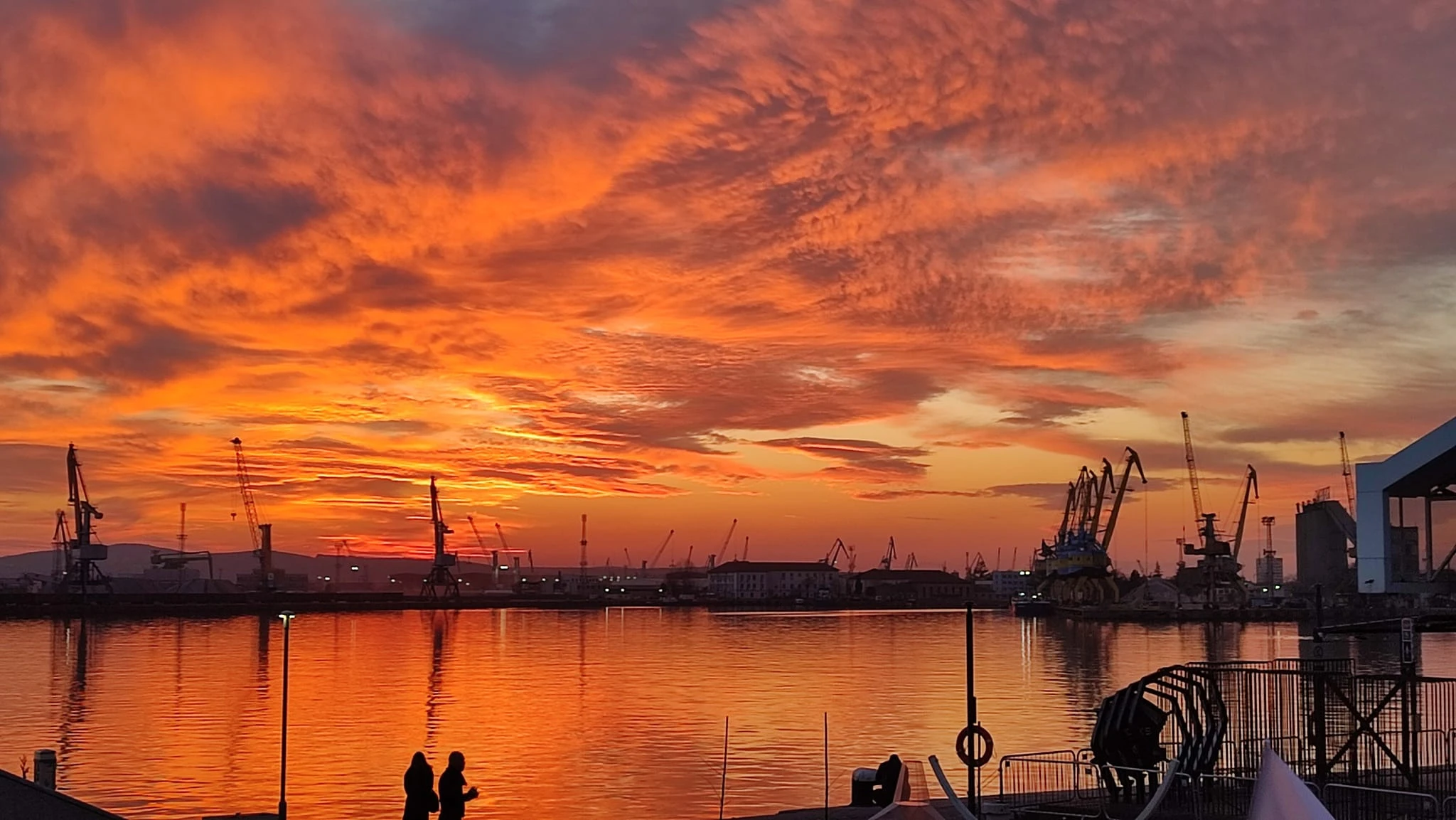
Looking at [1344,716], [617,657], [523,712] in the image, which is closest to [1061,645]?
[617,657]

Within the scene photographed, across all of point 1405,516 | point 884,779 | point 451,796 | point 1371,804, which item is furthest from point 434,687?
point 1371,804

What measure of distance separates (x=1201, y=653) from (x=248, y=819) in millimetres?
125492

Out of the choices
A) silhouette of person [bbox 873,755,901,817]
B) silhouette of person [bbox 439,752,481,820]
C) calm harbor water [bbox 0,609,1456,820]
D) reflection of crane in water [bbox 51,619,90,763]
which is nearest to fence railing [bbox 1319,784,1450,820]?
silhouette of person [bbox 873,755,901,817]

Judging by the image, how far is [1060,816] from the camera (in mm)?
23688

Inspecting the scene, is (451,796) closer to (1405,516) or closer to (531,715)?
(1405,516)

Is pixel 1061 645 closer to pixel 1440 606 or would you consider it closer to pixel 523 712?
pixel 523 712

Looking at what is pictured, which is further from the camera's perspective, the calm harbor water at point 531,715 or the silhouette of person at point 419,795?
the calm harbor water at point 531,715

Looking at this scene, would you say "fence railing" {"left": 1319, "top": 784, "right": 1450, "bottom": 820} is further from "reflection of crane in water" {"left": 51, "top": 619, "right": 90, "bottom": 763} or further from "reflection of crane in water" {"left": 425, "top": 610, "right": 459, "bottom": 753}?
"reflection of crane in water" {"left": 51, "top": 619, "right": 90, "bottom": 763}

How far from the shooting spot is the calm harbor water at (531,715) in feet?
143

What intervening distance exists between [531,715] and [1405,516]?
48301mm

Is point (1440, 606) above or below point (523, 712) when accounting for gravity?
above

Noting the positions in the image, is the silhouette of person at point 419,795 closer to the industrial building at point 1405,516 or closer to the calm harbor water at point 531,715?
the calm harbor water at point 531,715

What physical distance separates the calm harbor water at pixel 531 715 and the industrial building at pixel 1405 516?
56.5 ft

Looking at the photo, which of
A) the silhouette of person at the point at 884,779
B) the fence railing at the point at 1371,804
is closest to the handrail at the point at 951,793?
the silhouette of person at the point at 884,779
